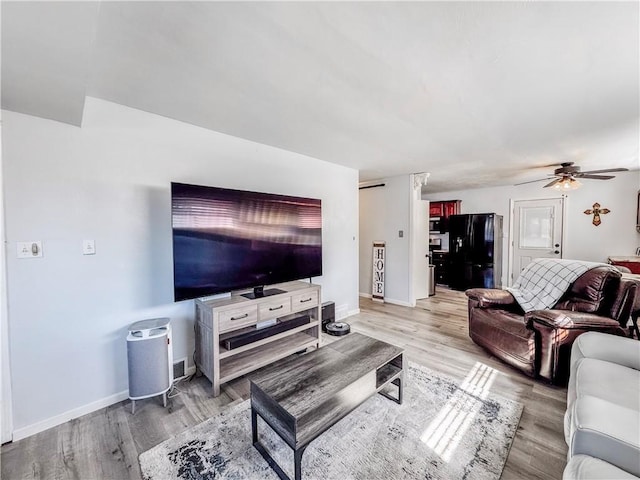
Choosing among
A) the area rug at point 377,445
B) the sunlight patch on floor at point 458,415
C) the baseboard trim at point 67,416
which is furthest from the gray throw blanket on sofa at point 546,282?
the baseboard trim at point 67,416

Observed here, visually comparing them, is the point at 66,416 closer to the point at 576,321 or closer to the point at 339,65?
the point at 339,65

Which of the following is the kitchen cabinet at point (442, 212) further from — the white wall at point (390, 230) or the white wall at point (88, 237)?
the white wall at point (88, 237)

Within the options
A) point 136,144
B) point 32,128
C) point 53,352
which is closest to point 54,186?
point 32,128

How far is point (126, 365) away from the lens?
6.75 ft

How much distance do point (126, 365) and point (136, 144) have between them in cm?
175

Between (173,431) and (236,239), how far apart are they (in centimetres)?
142

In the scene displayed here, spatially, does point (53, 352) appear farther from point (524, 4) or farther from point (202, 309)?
point (524, 4)

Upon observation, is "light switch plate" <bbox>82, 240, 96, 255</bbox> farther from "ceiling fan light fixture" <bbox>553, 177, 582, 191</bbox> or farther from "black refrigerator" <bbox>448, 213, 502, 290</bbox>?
"black refrigerator" <bbox>448, 213, 502, 290</bbox>

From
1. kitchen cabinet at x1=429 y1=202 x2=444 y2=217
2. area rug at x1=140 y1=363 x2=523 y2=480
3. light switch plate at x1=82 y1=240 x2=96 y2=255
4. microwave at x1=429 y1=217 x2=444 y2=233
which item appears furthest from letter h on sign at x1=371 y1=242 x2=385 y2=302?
light switch plate at x1=82 y1=240 x2=96 y2=255

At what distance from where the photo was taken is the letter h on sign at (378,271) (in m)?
4.89

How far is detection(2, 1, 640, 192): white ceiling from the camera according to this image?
1118 millimetres

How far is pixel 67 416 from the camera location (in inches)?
72.2

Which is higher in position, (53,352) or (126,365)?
(53,352)

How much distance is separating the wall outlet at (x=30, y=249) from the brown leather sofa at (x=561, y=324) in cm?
379
